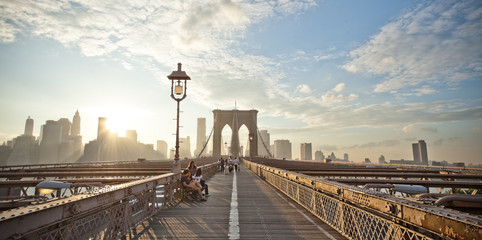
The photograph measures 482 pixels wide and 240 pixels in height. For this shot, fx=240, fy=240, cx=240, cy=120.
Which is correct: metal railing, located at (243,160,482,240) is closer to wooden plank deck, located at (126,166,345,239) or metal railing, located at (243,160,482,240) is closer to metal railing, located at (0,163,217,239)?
wooden plank deck, located at (126,166,345,239)

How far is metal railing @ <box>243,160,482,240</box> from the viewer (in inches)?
84.4

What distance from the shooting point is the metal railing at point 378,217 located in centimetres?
214

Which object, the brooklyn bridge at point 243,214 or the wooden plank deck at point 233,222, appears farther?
the wooden plank deck at point 233,222

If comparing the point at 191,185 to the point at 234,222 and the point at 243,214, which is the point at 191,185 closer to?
the point at 243,214

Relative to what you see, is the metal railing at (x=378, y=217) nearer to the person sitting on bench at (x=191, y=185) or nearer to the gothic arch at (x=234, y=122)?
the person sitting on bench at (x=191, y=185)

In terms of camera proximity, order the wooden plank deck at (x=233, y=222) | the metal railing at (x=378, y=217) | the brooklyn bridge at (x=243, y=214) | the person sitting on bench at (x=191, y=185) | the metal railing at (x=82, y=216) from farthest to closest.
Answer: the person sitting on bench at (x=191, y=185), the wooden plank deck at (x=233, y=222), the brooklyn bridge at (x=243, y=214), the metal railing at (x=82, y=216), the metal railing at (x=378, y=217)

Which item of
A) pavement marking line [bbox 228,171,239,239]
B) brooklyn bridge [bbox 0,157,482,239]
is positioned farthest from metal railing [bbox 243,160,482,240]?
pavement marking line [bbox 228,171,239,239]

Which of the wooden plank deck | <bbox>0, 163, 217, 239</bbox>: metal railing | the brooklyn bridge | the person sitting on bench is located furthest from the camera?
the person sitting on bench

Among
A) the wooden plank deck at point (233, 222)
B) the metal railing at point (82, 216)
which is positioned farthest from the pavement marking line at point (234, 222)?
the metal railing at point (82, 216)

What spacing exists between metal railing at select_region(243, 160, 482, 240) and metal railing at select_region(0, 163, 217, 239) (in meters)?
3.93

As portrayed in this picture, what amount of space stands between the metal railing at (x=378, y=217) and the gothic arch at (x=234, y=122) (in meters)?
88.6

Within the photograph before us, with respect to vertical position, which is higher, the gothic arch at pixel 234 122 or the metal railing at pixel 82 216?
the gothic arch at pixel 234 122

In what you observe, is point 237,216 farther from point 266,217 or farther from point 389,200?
point 389,200

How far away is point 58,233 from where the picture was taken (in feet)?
9.65
